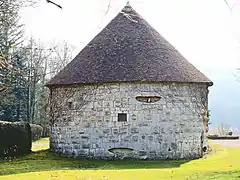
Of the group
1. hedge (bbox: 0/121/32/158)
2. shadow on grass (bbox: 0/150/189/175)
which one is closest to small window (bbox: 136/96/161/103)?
shadow on grass (bbox: 0/150/189/175)

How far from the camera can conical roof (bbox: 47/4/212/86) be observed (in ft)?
63.4

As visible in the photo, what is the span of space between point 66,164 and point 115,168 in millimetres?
2170

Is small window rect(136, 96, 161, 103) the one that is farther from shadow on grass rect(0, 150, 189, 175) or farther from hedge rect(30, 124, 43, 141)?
hedge rect(30, 124, 43, 141)

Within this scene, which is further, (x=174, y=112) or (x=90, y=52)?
(x=90, y=52)

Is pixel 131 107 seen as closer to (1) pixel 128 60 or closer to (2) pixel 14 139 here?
(1) pixel 128 60

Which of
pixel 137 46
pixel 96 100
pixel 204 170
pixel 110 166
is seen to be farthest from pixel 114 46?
Result: pixel 204 170

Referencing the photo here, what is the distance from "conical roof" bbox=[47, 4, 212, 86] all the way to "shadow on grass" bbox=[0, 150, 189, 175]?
308 cm

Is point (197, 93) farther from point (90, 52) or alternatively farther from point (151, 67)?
point (90, 52)

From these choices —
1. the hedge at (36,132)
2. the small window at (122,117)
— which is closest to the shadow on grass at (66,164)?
the small window at (122,117)

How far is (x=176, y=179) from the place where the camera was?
535 inches

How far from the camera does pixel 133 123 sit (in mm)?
19000

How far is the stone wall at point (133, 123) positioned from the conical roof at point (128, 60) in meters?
0.35

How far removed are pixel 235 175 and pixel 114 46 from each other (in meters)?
8.99

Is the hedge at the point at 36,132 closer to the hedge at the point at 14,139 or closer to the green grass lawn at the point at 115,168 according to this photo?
the hedge at the point at 14,139
